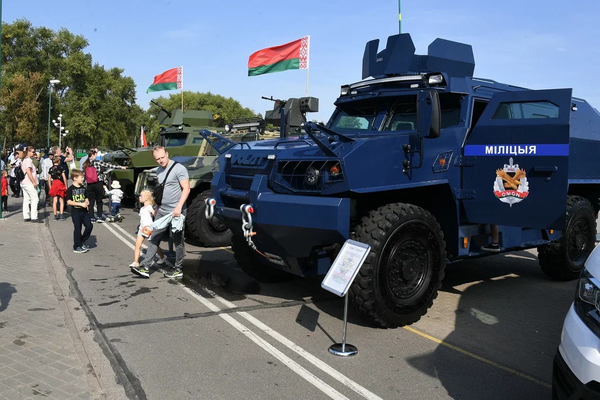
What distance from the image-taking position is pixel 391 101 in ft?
20.4

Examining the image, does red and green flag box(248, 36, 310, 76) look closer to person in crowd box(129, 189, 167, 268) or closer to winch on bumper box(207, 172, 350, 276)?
person in crowd box(129, 189, 167, 268)

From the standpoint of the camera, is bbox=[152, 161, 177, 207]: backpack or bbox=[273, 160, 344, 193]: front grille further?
bbox=[152, 161, 177, 207]: backpack

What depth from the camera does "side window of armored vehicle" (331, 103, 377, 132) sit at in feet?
20.9

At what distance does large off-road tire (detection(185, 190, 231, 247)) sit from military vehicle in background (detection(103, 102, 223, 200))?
4844mm

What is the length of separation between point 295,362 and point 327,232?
1.17m

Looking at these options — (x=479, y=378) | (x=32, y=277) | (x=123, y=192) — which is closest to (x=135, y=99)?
(x=123, y=192)

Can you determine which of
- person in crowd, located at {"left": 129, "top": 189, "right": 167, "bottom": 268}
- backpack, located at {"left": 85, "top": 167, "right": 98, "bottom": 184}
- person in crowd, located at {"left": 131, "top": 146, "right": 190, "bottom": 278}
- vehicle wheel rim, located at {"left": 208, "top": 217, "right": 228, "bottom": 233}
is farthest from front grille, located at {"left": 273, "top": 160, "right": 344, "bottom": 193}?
backpack, located at {"left": 85, "top": 167, "right": 98, "bottom": 184}

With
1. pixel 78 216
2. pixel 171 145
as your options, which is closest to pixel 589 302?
pixel 78 216

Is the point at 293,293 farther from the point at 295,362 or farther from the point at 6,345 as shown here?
the point at 6,345

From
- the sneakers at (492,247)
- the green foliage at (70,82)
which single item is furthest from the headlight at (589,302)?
the green foliage at (70,82)

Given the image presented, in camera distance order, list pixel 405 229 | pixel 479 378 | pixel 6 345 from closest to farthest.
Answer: pixel 479 378
pixel 6 345
pixel 405 229

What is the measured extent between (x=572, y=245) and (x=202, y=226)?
5.84 meters

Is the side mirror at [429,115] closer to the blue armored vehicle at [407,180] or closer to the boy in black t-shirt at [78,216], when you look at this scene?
the blue armored vehicle at [407,180]

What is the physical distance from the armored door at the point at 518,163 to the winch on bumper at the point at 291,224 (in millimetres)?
1819
